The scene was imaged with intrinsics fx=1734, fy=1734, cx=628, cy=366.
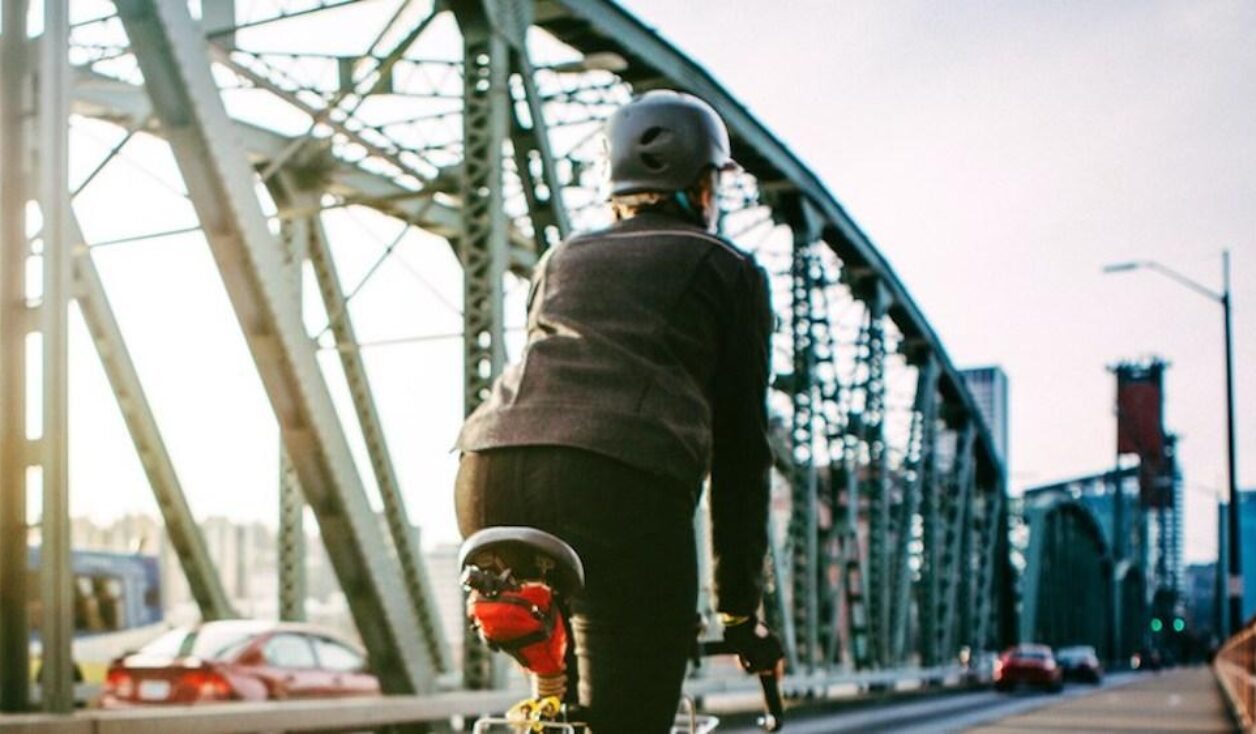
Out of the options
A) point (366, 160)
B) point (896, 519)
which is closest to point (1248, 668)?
point (366, 160)

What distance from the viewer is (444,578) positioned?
27.2 meters

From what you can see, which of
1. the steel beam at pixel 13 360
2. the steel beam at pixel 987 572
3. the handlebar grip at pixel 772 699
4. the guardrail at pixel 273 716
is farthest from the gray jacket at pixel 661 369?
the steel beam at pixel 987 572

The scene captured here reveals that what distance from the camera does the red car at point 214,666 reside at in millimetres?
15062

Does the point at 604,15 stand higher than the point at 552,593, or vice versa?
the point at 604,15

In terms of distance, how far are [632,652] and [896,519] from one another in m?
31.1

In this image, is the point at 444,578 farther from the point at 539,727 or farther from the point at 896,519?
the point at 539,727

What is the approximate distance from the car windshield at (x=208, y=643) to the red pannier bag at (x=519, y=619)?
13539mm

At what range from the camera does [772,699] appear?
262cm

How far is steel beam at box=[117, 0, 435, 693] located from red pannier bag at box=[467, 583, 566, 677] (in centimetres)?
577

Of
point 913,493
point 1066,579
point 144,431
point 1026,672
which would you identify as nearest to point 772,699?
point 144,431

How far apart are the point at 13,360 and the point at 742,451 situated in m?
4.86

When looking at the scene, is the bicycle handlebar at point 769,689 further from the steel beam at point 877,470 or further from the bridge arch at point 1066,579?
the bridge arch at point 1066,579

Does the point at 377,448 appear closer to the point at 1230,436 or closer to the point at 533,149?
the point at 533,149

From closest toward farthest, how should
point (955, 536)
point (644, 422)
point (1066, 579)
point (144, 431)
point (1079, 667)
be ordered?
point (644, 422) → point (144, 431) → point (955, 536) → point (1079, 667) → point (1066, 579)
